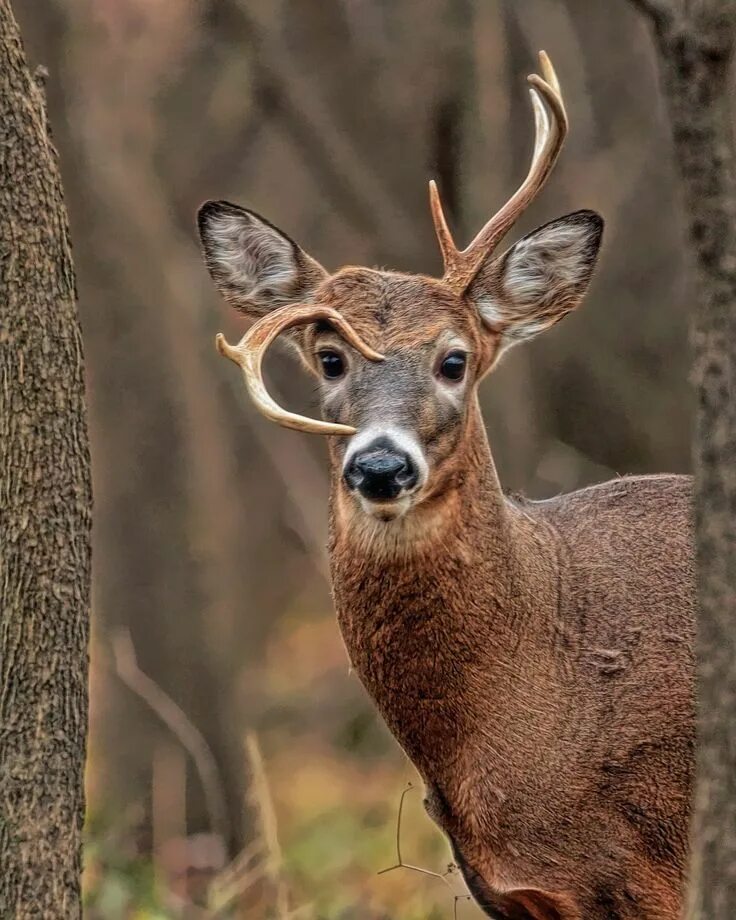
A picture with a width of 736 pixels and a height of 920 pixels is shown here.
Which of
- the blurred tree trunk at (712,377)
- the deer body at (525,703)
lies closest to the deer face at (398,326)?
the deer body at (525,703)

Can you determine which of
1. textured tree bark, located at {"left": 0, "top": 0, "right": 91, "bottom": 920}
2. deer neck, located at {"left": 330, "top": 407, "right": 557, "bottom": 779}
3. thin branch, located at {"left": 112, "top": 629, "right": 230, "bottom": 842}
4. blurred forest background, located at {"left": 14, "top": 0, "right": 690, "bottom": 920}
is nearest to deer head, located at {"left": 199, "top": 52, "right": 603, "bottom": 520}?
deer neck, located at {"left": 330, "top": 407, "right": 557, "bottom": 779}

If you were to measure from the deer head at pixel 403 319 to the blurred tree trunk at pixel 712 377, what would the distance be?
148 centimetres

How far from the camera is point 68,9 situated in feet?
40.5

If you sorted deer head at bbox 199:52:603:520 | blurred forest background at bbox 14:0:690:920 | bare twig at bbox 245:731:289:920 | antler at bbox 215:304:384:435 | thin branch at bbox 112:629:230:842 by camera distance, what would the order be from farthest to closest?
blurred forest background at bbox 14:0:690:920 < thin branch at bbox 112:629:230:842 < bare twig at bbox 245:731:289:920 < deer head at bbox 199:52:603:520 < antler at bbox 215:304:384:435

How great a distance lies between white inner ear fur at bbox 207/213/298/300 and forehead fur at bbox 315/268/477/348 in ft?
1.11

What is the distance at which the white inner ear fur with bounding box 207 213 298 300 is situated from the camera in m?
6.90

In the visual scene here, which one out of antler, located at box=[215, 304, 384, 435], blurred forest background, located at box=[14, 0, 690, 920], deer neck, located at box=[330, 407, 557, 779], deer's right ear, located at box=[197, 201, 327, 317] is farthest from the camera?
blurred forest background, located at box=[14, 0, 690, 920]

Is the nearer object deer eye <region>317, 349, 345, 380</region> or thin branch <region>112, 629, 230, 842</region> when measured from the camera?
deer eye <region>317, 349, 345, 380</region>

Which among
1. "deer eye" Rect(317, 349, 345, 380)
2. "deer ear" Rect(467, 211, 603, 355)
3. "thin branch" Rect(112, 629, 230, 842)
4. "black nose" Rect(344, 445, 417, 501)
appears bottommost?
"thin branch" Rect(112, 629, 230, 842)

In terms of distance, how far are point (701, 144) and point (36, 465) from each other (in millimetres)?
2695

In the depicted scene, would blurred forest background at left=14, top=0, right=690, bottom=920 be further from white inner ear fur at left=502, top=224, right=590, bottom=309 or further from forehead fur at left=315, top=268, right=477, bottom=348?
forehead fur at left=315, top=268, right=477, bottom=348

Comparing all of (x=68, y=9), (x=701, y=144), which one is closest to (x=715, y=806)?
(x=701, y=144)

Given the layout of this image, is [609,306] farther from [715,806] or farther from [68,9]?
[715,806]

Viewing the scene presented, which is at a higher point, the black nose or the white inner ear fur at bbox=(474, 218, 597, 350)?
the white inner ear fur at bbox=(474, 218, 597, 350)
